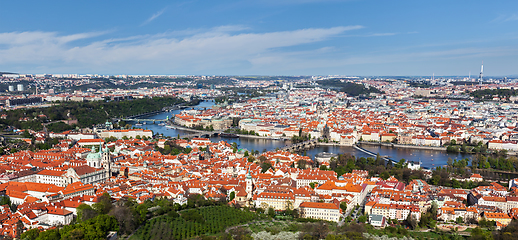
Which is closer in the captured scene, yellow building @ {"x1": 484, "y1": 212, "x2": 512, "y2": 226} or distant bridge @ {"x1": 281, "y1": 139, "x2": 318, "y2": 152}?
yellow building @ {"x1": 484, "y1": 212, "x2": 512, "y2": 226}

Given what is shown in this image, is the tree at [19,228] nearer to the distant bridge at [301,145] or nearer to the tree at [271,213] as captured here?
the tree at [271,213]

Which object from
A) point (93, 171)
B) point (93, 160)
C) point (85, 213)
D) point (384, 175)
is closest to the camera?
point (85, 213)

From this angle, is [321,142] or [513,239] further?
[321,142]

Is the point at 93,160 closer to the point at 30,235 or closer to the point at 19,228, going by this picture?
the point at 19,228

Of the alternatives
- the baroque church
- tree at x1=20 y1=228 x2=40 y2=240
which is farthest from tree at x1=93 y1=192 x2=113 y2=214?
the baroque church

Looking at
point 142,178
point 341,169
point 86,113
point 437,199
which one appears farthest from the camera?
point 86,113

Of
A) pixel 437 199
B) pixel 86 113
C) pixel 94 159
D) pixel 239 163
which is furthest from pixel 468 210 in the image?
pixel 86 113

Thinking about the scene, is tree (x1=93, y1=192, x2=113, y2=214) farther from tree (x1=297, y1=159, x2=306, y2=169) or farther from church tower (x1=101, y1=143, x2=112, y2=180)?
tree (x1=297, y1=159, x2=306, y2=169)

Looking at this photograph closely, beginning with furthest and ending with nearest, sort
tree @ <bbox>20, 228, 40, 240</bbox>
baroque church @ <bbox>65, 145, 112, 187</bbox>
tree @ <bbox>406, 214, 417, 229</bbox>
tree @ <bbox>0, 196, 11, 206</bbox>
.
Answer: baroque church @ <bbox>65, 145, 112, 187</bbox>
tree @ <bbox>0, 196, 11, 206</bbox>
tree @ <bbox>406, 214, 417, 229</bbox>
tree @ <bbox>20, 228, 40, 240</bbox>

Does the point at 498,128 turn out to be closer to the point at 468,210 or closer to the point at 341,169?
the point at 341,169

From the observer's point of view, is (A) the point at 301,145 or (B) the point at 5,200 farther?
(A) the point at 301,145

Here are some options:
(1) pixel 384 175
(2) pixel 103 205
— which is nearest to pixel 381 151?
(1) pixel 384 175
